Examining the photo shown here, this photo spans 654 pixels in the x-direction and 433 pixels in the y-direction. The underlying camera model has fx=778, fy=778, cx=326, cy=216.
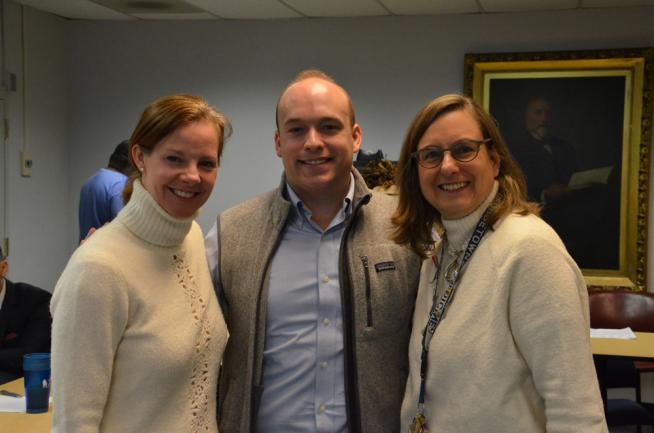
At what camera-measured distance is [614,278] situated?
5520mm

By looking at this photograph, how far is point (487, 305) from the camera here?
5.42 ft

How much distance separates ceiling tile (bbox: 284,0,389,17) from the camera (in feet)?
17.7

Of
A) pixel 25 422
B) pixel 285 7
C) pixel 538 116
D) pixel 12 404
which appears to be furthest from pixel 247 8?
pixel 25 422

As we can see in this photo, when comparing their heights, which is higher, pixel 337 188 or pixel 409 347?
pixel 337 188

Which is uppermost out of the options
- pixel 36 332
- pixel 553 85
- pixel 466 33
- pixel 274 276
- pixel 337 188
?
pixel 466 33

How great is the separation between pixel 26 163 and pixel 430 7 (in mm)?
3180

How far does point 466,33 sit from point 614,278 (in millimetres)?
2062

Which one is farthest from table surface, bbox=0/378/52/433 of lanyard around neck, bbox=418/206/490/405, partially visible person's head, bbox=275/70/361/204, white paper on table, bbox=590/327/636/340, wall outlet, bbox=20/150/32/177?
wall outlet, bbox=20/150/32/177

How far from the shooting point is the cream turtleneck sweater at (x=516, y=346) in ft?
5.10

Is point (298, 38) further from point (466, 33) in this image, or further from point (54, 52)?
point (54, 52)

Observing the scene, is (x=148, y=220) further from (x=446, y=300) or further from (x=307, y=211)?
(x=446, y=300)

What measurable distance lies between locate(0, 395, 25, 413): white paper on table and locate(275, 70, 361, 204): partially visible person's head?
1.37 m

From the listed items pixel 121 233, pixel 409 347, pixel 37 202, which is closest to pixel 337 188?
pixel 409 347

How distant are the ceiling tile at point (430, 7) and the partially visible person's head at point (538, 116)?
0.78 metres
